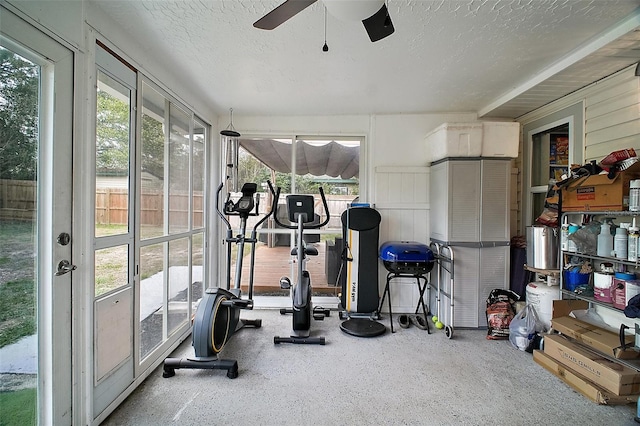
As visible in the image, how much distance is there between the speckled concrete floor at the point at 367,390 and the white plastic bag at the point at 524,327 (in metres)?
0.12

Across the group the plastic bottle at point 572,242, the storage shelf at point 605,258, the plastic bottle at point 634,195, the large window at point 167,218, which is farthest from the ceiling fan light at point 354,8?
the plastic bottle at point 572,242

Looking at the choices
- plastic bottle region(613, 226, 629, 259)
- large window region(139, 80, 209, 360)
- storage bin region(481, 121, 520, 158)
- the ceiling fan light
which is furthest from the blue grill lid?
the ceiling fan light

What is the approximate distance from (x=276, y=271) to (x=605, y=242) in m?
3.69

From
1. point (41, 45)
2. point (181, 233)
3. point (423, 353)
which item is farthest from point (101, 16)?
point (423, 353)

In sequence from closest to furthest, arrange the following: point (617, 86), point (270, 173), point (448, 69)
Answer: point (617, 86) → point (448, 69) → point (270, 173)

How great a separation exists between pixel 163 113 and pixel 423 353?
3.38 m

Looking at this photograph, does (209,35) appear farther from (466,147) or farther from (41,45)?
(466,147)

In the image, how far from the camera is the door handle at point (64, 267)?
156cm

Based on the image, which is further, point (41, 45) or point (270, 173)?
point (270, 173)

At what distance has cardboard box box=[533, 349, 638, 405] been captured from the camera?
2.02 metres

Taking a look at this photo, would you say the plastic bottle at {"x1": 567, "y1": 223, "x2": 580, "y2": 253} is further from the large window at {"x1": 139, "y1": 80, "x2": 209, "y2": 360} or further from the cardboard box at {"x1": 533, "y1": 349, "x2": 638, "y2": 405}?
the large window at {"x1": 139, "y1": 80, "x2": 209, "y2": 360}

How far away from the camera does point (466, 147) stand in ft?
10.7

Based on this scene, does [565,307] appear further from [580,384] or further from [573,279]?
[580,384]

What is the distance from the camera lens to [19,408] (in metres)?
1.40
